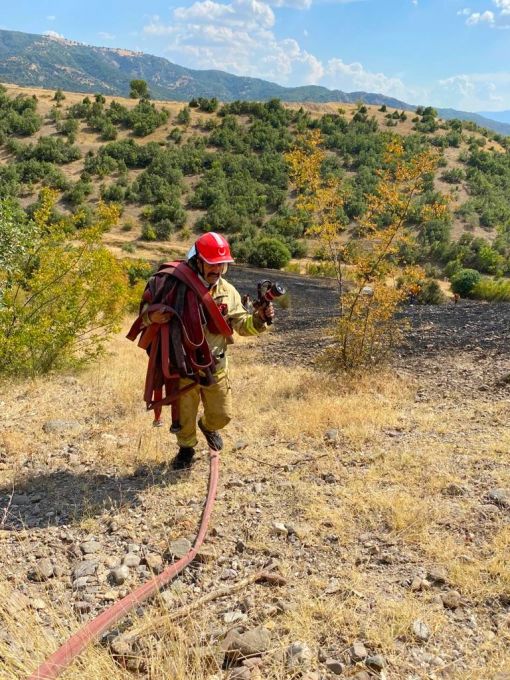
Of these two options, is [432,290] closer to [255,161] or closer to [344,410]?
[344,410]

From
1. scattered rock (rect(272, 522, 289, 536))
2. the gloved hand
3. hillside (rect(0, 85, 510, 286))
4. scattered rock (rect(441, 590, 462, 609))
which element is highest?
hillside (rect(0, 85, 510, 286))

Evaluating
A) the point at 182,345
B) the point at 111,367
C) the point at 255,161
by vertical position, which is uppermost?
the point at 255,161

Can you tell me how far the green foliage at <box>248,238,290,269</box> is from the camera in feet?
83.4

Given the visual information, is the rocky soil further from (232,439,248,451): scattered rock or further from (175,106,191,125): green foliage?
(175,106,191,125): green foliage

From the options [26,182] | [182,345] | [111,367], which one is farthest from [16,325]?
[26,182]

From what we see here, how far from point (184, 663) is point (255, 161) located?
38.7 metres

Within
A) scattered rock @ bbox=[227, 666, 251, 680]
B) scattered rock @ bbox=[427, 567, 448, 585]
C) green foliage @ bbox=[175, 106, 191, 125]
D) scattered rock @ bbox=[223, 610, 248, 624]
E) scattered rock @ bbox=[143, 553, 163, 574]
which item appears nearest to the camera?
scattered rock @ bbox=[227, 666, 251, 680]

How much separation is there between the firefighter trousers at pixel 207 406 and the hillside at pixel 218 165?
20.7 meters

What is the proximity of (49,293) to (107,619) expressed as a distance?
540cm

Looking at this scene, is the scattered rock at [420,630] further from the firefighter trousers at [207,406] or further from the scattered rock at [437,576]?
the firefighter trousers at [207,406]

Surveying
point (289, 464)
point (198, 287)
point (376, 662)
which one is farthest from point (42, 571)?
point (289, 464)

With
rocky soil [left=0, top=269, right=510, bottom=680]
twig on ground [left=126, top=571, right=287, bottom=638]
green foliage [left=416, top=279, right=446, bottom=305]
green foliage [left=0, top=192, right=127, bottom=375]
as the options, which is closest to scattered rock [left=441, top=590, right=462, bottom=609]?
rocky soil [left=0, top=269, right=510, bottom=680]

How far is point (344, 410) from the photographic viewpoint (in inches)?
219

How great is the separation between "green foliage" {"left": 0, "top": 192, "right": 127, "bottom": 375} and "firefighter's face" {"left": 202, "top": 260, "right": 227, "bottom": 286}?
11.9 feet
